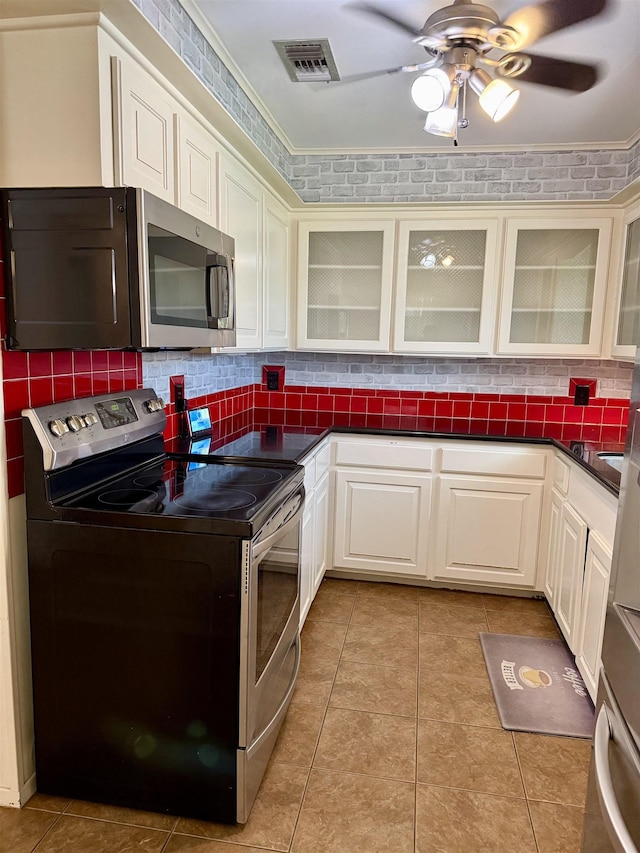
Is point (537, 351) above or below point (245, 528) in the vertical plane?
above

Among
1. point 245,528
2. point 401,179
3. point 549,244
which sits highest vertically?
point 401,179

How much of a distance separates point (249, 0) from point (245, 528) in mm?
1761

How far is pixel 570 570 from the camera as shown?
8.38 ft

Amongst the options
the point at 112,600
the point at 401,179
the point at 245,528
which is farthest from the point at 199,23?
the point at 112,600

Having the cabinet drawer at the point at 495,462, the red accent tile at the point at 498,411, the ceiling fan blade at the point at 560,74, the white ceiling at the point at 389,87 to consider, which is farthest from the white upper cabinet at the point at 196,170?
the red accent tile at the point at 498,411

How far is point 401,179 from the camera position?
3.40m

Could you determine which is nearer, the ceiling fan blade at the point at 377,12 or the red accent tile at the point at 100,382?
the ceiling fan blade at the point at 377,12

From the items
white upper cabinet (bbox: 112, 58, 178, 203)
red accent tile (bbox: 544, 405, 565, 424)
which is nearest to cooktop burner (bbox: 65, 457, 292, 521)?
white upper cabinet (bbox: 112, 58, 178, 203)

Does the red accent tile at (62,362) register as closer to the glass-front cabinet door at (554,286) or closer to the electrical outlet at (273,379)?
the electrical outlet at (273,379)

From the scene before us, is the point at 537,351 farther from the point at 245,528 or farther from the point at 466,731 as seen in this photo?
the point at 245,528

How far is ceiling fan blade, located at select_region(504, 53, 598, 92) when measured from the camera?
7.09 feet

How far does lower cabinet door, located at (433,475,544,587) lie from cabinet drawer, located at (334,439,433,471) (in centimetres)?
16

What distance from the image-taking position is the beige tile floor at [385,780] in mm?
1600

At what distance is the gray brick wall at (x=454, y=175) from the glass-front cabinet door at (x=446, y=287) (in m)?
0.28
